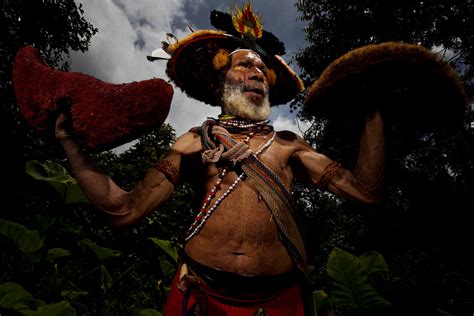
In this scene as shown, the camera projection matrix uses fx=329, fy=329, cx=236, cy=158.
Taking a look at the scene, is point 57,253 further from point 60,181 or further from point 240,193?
point 240,193

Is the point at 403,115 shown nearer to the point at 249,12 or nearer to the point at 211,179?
the point at 211,179

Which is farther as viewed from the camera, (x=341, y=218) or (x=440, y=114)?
(x=341, y=218)

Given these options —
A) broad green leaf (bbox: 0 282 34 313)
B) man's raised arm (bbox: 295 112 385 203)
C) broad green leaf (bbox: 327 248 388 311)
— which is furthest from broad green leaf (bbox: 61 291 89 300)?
man's raised arm (bbox: 295 112 385 203)

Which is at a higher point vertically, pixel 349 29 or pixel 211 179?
pixel 349 29

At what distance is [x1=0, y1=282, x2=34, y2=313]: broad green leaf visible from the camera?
118 inches

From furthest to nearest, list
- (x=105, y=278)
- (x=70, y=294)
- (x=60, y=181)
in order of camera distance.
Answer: (x=105, y=278) < (x=60, y=181) < (x=70, y=294)

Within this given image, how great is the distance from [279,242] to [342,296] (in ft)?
9.88

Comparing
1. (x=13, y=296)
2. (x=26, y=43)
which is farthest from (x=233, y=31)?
(x=26, y=43)

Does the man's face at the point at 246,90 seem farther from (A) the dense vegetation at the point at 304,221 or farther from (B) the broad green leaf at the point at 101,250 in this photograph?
(B) the broad green leaf at the point at 101,250

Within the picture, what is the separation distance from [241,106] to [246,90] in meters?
0.11

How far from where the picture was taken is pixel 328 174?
181 cm

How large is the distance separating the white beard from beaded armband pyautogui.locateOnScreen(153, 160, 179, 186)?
54 cm

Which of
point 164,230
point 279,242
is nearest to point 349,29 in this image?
point 164,230

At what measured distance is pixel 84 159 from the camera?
1.40 meters
